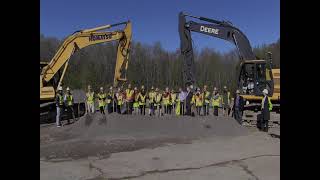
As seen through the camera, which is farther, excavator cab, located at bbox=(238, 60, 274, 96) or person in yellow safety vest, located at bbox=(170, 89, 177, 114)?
person in yellow safety vest, located at bbox=(170, 89, 177, 114)

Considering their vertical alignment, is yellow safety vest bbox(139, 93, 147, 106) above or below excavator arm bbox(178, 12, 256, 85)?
below

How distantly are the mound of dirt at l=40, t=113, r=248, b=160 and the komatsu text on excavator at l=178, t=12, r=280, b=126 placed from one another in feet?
12.6

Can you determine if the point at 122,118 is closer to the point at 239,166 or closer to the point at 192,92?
the point at 192,92

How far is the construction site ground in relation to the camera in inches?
337

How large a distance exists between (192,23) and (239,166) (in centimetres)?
1209

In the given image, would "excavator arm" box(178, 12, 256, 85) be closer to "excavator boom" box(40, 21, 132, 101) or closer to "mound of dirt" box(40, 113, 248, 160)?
"excavator boom" box(40, 21, 132, 101)

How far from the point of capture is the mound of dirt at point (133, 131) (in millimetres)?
13656

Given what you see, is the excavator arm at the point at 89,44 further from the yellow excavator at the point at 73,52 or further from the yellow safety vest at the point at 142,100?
the yellow safety vest at the point at 142,100

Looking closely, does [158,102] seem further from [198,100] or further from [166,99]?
[198,100]

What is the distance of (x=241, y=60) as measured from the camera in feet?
67.7

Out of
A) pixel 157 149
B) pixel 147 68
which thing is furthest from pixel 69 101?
pixel 147 68

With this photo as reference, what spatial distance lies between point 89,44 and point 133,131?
677 cm

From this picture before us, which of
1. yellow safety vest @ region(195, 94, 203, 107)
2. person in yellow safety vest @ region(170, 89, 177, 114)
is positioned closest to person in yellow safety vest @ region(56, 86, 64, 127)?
person in yellow safety vest @ region(170, 89, 177, 114)

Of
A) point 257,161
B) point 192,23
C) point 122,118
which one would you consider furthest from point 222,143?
point 192,23
